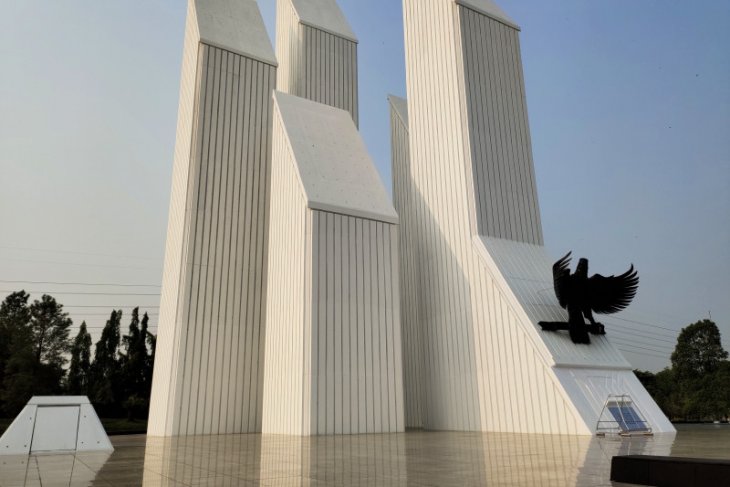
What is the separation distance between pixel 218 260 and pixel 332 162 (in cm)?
426

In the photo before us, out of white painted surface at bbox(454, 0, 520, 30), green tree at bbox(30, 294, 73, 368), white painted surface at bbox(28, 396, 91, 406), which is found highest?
white painted surface at bbox(454, 0, 520, 30)

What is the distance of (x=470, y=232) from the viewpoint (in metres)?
13.9

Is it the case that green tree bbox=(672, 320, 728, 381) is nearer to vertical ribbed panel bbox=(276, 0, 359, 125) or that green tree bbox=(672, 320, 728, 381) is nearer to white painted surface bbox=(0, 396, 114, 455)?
vertical ribbed panel bbox=(276, 0, 359, 125)

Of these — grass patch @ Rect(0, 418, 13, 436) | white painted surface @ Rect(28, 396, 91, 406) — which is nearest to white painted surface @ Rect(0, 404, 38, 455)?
white painted surface @ Rect(28, 396, 91, 406)

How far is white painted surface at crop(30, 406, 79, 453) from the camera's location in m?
8.52

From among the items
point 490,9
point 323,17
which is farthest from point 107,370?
point 490,9

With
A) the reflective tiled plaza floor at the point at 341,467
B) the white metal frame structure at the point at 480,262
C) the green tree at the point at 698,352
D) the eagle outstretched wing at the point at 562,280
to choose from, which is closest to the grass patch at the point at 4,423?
the white metal frame structure at the point at 480,262

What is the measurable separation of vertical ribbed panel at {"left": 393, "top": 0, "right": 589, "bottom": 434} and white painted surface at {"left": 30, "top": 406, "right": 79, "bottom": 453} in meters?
8.25

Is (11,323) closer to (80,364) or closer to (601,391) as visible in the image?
(80,364)

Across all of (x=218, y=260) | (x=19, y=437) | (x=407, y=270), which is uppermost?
(x=407, y=270)

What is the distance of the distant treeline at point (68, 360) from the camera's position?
95.6ft

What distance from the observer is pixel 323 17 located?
20.4m

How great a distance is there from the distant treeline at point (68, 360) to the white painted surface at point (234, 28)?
20160 mm

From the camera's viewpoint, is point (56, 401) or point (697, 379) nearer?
point (56, 401)
